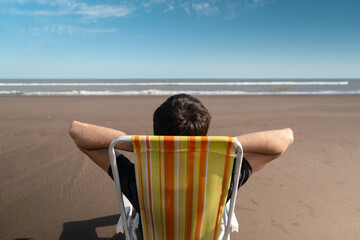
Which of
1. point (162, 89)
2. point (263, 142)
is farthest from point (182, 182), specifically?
point (162, 89)

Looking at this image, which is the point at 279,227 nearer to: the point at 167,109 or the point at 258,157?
the point at 258,157

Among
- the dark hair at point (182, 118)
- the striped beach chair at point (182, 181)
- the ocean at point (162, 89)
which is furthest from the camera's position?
the ocean at point (162, 89)

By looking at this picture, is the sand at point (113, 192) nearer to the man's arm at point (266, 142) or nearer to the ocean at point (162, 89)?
the man's arm at point (266, 142)

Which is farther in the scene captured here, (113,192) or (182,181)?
(113,192)

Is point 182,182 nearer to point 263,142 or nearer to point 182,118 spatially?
point 182,118

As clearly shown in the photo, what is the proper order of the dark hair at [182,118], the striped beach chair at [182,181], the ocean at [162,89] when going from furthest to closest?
the ocean at [162,89] → the dark hair at [182,118] → the striped beach chair at [182,181]

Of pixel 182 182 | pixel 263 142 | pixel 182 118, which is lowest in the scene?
pixel 182 182

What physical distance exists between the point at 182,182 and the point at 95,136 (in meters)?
0.48

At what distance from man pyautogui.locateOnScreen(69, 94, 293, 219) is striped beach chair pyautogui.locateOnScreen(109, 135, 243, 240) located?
3.5 inches

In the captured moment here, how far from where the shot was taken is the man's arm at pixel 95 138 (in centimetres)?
116

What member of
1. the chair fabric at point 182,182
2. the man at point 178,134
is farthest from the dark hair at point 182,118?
the chair fabric at point 182,182

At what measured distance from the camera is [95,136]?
3.88 feet

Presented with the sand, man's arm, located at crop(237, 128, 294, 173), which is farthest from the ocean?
man's arm, located at crop(237, 128, 294, 173)

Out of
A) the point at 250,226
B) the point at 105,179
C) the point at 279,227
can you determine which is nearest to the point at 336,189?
the point at 279,227
